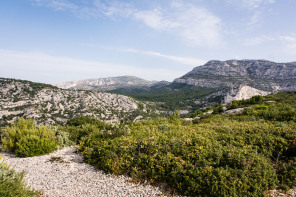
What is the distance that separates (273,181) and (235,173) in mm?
1174

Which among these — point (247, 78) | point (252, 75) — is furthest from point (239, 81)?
point (252, 75)

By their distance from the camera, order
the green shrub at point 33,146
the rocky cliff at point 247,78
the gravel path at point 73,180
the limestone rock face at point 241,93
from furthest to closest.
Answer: the rocky cliff at point 247,78 < the limestone rock face at point 241,93 < the green shrub at point 33,146 < the gravel path at point 73,180

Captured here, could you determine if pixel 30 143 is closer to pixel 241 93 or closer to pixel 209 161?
pixel 209 161

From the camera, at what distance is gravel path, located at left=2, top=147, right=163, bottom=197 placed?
443 centimetres

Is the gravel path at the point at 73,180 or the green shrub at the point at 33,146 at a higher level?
the green shrub at the point at 33,146

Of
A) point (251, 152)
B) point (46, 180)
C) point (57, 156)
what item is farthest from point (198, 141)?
point (57, 156)

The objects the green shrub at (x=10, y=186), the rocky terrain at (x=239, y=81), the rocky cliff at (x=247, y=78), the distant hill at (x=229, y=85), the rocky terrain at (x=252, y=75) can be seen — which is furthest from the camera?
the rocky terrain at (x=252, y=75)

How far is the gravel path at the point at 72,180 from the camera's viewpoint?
443 centimetres

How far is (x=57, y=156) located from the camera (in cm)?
710

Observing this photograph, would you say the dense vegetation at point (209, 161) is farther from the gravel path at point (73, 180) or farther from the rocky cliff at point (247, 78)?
the rocky cliff at point (247, 78)

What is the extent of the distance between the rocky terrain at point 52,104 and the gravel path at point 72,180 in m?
65.0

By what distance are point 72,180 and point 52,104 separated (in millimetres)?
81978

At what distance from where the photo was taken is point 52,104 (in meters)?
72.8

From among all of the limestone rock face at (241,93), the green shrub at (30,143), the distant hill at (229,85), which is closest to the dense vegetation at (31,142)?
the green shrub at (30,143)
